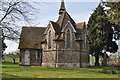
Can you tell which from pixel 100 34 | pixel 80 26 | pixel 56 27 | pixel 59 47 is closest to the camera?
→ pixel 59 47

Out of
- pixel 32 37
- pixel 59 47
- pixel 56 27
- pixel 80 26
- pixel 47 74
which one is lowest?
pixel 47 74

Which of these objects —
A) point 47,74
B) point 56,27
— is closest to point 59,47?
point 56,27

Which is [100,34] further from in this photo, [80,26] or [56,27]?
[56,27]

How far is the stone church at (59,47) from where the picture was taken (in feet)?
114

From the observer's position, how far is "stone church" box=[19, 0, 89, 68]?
34.7m

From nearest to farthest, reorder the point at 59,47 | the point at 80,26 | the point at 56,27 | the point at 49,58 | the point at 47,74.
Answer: the point at 47,74, the point at 59,47, the point at 49,58, the point at 56,27, the point at 80,26

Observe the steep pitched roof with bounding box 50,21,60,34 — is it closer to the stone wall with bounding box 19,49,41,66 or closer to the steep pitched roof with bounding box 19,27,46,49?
the steep pitched roof with bounding box 19,27,46,49

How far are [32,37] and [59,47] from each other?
27.7ft

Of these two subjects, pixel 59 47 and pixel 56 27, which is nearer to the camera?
pixel 59 47

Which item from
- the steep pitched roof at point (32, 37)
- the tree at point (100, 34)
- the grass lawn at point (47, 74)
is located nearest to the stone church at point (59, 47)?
the steep pitched roof at point (32, 37)

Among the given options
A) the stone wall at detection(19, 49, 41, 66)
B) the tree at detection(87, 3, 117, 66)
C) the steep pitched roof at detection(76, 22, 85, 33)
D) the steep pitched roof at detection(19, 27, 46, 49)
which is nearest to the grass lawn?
the stone wall at detection(19, 49, 41, 66)

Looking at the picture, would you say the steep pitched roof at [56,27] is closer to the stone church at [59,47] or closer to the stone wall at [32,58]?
the stone church at [59,47]

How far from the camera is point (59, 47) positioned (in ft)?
114

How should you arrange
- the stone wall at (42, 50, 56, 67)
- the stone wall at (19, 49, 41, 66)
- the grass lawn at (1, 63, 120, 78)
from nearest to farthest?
1. the grass lawn at (1, 63, 120, 78)
2. the stone wall at (42, 50, 56, 67)
3. the stone wall at (19, 49, 41, 66)
